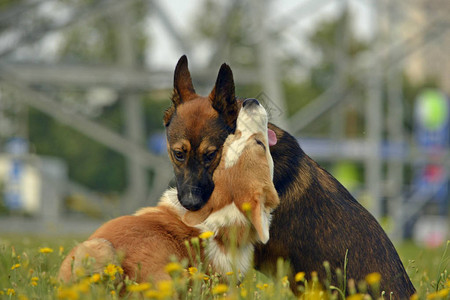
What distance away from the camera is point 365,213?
9.96 feet

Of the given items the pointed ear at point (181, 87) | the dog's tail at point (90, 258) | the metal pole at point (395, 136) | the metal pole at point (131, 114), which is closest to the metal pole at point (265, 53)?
the metal pole at point (131, 114)

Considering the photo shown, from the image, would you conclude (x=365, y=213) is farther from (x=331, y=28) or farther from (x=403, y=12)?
(x=331, y=28)

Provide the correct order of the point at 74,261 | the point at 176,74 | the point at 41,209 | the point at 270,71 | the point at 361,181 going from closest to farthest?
the point at 74,261 → the point at 176,74 → the point at 270,71 → the point at 41,209 → the point at 361,181

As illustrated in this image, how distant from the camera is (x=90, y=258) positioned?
101 inches

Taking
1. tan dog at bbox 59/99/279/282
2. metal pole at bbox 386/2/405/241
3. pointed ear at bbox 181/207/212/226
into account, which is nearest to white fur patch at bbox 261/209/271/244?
tan dog at bbox 59/99/279/282

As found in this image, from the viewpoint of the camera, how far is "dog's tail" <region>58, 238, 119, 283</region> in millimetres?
2588

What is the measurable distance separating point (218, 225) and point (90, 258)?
2.00 feet

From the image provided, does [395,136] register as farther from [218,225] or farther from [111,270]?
[111,270]

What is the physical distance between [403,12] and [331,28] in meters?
15.8

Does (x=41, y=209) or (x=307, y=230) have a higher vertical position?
(x=307, y=230)

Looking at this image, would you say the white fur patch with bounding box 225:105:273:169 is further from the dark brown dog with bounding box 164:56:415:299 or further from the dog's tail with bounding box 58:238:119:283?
the dog's tail with bounding box 58:238:119:283

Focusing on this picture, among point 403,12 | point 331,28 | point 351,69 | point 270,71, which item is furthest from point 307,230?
point 331,28

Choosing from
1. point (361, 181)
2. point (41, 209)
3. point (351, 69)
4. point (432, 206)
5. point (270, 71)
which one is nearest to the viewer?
point (270, 71)

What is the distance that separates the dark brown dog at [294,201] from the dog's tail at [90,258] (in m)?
0.42
